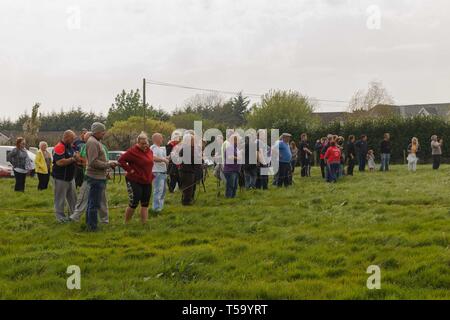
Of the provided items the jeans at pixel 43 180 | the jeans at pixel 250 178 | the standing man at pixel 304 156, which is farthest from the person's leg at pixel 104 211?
the standing man at pixel 304 156

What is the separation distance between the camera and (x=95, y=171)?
1078 cm

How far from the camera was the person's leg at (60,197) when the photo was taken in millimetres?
11664

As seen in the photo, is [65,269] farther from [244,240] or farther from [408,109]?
[408,109]

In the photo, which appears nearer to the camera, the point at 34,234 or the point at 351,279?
the point at 351,279

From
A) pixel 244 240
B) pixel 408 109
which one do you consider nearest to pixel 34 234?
pixel 244 240

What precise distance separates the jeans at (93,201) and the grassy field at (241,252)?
32 cm

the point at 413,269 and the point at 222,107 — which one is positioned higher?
the point at 222,107

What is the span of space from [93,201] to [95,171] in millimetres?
553

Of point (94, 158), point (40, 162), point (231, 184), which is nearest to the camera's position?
point (94, 158)

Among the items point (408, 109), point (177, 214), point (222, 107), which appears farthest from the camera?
point (408, 109)

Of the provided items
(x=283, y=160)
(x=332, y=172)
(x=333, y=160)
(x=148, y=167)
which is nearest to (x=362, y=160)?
(x=332, y=172)

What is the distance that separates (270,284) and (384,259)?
1.83 meters

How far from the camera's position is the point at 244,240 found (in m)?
9.54

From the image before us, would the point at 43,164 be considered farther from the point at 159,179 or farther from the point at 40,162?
the point at 159,179
